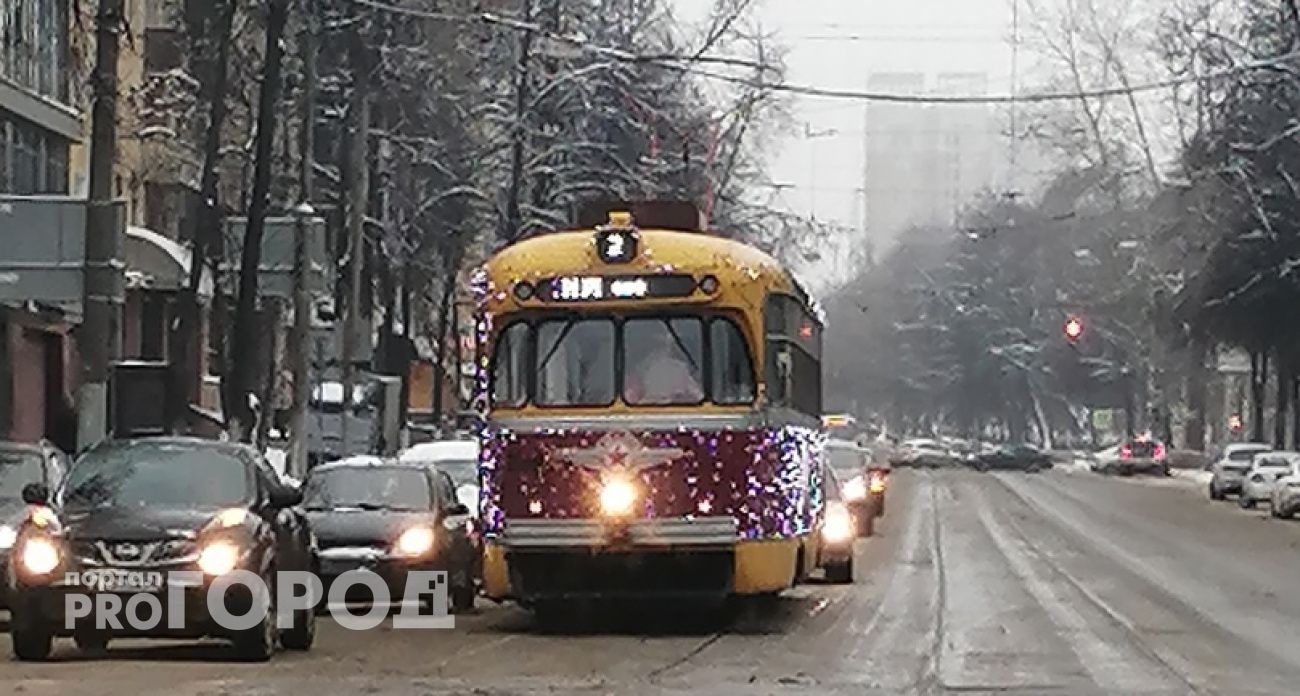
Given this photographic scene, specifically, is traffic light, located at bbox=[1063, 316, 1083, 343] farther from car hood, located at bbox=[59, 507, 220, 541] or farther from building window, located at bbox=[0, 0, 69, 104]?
car hood, located at bbox=[59, 507, 220, 541]

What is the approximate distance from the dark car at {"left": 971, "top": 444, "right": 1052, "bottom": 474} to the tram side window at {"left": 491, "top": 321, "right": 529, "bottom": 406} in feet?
298

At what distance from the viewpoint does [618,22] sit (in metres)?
59.7

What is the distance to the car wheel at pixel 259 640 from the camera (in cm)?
1920

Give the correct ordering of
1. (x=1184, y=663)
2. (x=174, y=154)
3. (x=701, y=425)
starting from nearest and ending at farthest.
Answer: (x=1184, y=663)
(x=701, y=425)
(x=174, y=154)

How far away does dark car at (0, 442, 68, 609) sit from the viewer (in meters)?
23.1

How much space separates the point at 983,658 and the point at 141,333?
1532 inches

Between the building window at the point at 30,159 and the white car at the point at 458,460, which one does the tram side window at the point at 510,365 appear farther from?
the building window at the point at 30,159

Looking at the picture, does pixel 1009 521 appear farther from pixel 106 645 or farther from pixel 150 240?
A: pixel 106 645

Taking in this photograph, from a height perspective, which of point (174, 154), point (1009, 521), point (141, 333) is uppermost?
point (174, 154)

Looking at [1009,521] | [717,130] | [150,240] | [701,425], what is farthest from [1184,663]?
[717,130]

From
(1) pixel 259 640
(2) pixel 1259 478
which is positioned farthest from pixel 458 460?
(2) pixel 1259 478

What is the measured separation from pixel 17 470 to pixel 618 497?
5.56 meters

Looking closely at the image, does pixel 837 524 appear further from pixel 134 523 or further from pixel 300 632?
pixel 134 523

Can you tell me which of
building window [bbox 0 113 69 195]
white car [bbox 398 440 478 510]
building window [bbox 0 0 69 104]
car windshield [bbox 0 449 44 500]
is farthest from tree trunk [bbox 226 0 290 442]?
car windshield [bbox 0 449 44 500]
